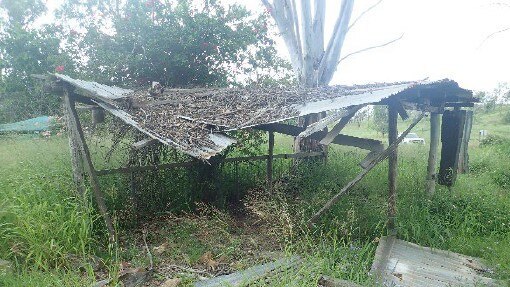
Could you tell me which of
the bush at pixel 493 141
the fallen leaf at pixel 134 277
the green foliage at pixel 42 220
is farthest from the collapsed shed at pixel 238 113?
the bush at pixel 493 141

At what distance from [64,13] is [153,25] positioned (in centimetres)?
323

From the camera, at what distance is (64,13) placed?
9.19 m

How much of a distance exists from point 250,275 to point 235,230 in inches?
81.1

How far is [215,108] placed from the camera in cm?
532

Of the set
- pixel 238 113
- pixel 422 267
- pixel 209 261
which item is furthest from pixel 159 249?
pixel 422 267

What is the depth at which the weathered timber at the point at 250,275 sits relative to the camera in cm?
354

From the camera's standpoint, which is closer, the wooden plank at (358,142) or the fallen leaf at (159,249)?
the fallen leaf at (159,249)

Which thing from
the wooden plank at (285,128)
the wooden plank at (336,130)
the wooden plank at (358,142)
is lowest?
the wooden plank at (358,142)

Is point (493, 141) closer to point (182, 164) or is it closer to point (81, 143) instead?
point (182, 164)

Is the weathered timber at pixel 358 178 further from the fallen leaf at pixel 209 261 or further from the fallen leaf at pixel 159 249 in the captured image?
the fallen leaf at pixel 159 249

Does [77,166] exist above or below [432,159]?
above

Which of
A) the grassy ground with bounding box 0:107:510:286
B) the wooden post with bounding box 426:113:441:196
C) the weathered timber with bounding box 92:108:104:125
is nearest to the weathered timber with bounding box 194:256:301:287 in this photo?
the grassy ground with bounding box 0:107:510:286

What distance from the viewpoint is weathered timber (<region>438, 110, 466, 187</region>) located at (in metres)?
6.28

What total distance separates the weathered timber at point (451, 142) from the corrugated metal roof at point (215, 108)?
1.39 ft
